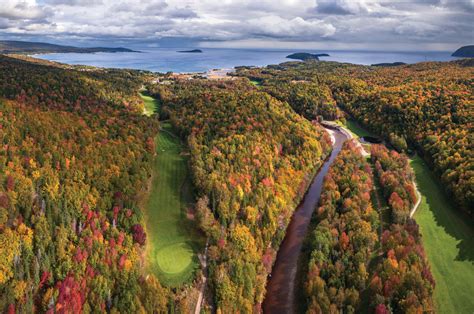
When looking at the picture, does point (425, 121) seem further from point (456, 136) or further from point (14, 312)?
point (14, 312)

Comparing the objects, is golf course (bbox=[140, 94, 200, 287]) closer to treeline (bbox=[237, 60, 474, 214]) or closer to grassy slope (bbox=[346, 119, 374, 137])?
treeline (bbox=[237, 60, 474, 214])

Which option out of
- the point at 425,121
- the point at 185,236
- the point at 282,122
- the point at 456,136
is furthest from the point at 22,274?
the point at 425,121

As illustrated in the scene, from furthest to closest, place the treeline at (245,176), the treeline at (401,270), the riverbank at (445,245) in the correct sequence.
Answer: the treeline at (245,176) < the riverbank at (445,245) < the treeline at (401,270)

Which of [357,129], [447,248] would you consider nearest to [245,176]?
[447,248]

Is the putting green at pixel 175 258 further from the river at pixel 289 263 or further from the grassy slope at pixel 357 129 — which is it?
the grassy slope at pixel 357 129

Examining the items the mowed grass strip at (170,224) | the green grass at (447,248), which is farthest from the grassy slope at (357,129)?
the mowed grass strip at (170,224)

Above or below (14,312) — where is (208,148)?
above

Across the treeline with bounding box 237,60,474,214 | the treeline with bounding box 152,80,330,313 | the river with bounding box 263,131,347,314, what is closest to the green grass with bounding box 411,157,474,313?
the treeline with bounding box 237,60,474,214
